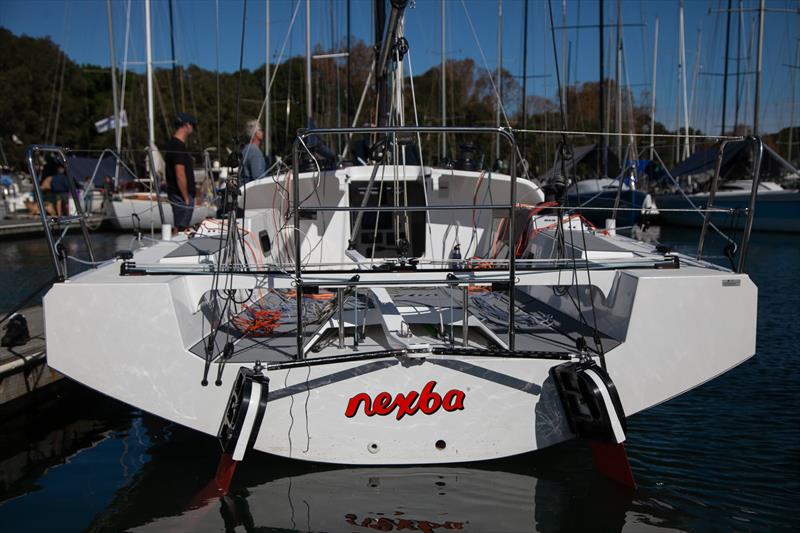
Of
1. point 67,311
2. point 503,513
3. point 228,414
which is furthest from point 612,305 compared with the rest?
point 67,311

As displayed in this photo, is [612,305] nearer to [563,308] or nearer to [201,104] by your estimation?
[563,308]

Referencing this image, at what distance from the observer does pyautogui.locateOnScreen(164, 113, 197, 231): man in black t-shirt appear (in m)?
7.46

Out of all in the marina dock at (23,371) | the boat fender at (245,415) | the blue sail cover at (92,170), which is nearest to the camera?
the boat fender at (245,415)

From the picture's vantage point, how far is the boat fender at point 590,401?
3.91 metres

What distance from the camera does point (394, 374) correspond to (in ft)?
13.3

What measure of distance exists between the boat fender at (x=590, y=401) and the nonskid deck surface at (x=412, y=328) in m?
0.29

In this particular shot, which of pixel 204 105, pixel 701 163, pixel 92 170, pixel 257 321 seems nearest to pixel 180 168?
pixel 257 321

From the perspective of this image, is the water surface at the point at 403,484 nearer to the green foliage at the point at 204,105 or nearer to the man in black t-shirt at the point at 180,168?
the man in black t-shirt at the point at 180,168

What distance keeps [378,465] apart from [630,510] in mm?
1508

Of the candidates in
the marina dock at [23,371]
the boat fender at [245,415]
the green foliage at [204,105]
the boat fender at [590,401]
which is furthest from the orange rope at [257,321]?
the green foliage at [204,105]

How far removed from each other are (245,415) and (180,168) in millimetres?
4424

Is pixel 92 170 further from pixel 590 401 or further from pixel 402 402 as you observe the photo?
pixel 590 401

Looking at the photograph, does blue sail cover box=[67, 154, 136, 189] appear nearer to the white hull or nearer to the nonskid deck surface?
the nonskid deck surface

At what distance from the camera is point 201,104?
3475cm
